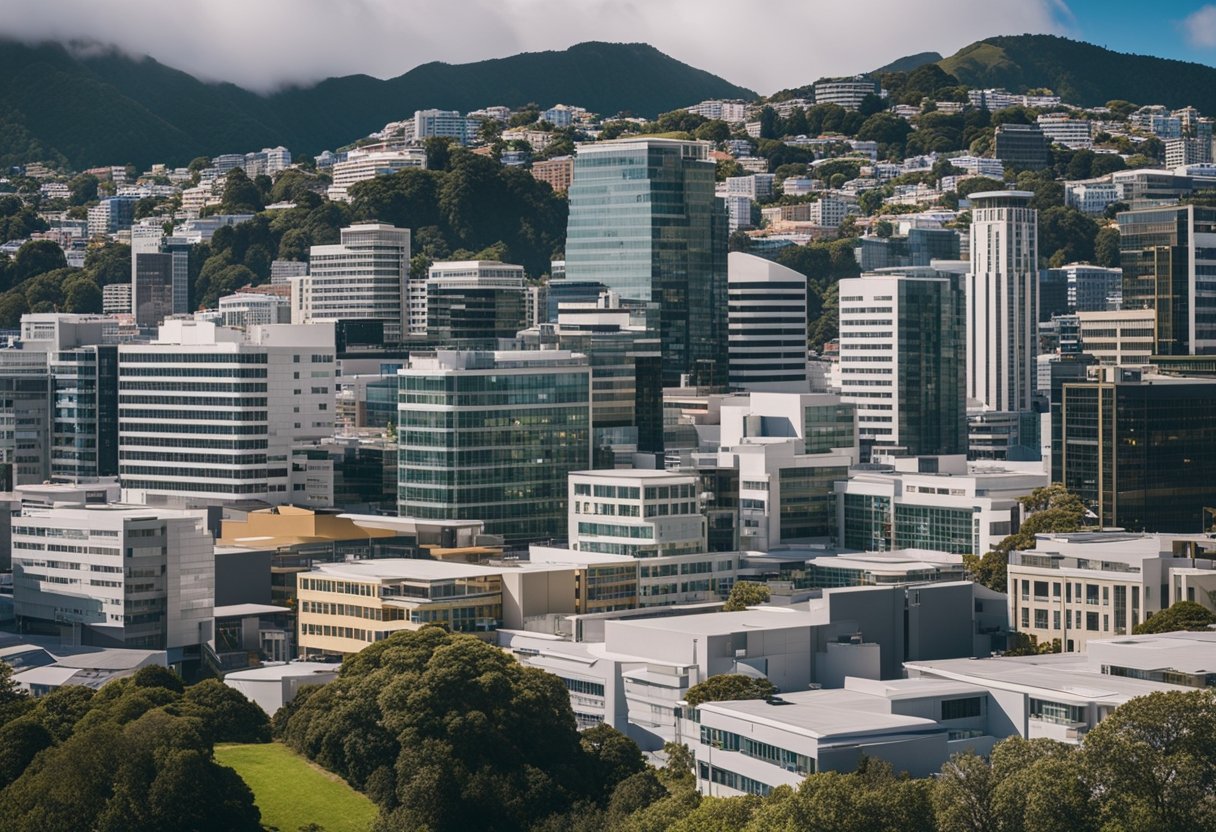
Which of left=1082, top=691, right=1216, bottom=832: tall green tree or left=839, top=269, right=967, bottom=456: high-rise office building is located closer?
left=1082, top=691, right=1216, bottom=832: tall green tree

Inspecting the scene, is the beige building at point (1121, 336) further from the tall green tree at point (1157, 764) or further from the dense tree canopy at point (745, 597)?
the tall green tree at point (1157, 764)

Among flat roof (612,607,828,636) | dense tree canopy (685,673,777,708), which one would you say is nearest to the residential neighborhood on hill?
dense tree canopy (685,673,777,708)

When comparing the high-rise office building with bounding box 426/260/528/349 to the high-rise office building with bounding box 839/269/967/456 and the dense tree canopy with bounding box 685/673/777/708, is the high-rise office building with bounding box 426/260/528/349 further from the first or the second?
the dense tree canopy with bounding box 685/673/777/708

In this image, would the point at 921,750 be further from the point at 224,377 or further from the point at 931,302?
the point at 931,302

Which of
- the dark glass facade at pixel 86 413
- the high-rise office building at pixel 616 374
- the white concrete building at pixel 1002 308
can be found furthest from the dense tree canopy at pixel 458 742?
the white concrete building at pixel 1002 308

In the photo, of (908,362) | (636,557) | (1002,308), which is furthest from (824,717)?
(1002,308)

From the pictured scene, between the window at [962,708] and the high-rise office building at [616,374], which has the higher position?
the high-rise office building at [616,374]
